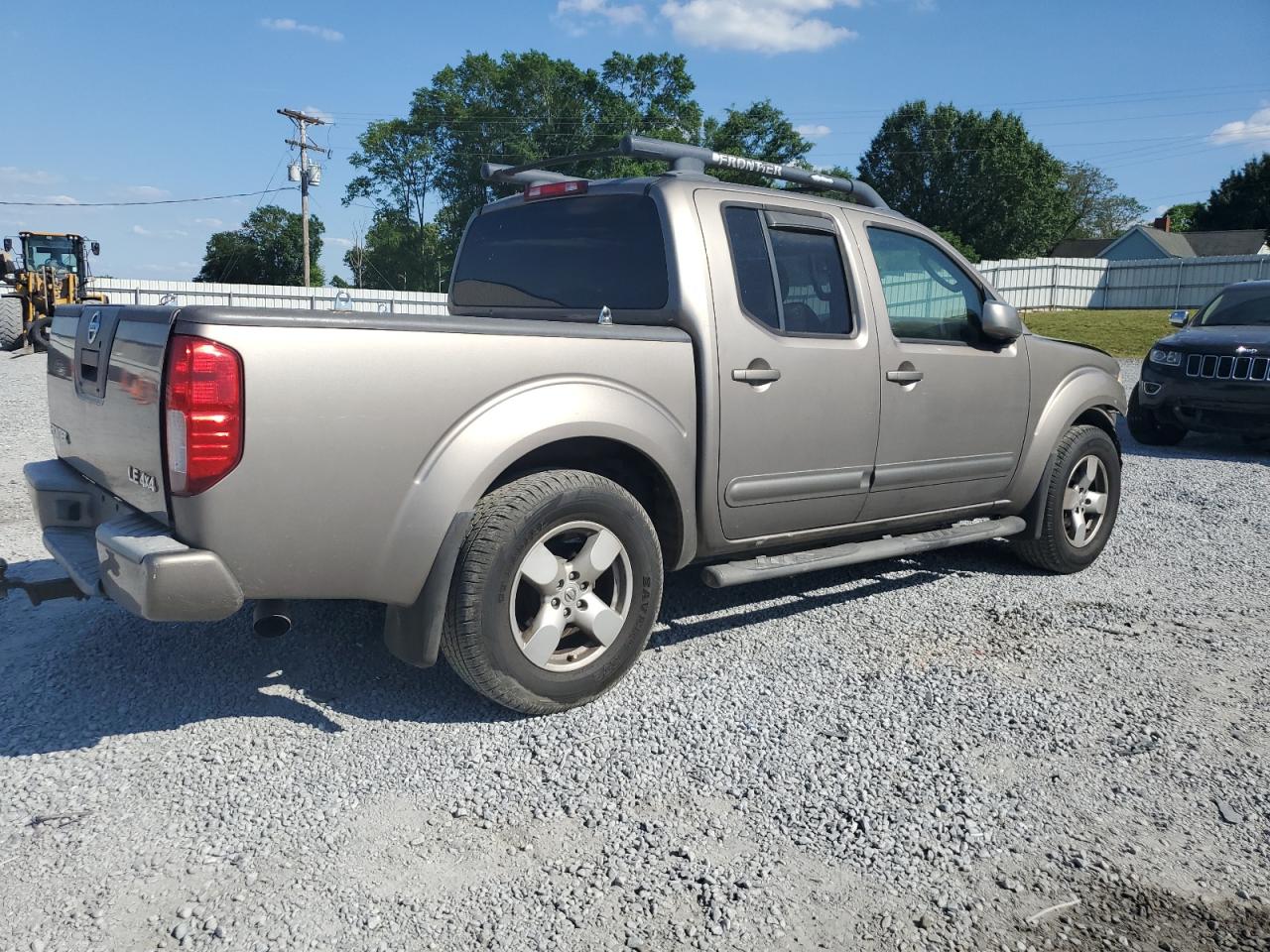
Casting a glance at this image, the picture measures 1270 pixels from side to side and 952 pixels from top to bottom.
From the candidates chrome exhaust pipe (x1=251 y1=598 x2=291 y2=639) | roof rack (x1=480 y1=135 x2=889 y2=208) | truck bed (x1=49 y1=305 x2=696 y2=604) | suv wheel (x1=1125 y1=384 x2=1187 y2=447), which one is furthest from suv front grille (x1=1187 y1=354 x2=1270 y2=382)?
chrome exhaust pipe (x1=251 y1=598 x2=291 y2=639)

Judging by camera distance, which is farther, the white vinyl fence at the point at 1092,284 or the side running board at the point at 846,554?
the white vinyl fence at the point at 1092,284

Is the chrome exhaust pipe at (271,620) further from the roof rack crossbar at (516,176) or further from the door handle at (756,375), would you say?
the roof rack crossbar at (516,176)

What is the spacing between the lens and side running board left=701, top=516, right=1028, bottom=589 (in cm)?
399

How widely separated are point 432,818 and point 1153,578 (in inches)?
176

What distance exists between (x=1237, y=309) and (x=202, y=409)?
1097 cm

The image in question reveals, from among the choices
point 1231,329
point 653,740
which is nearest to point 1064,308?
point 1231,329

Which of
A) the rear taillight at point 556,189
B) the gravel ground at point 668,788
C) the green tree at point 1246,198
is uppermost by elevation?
the green tree at point 1246,198

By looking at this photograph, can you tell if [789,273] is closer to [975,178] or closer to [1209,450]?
[1209,450]

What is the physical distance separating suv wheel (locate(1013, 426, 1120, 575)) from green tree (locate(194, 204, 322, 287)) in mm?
61459

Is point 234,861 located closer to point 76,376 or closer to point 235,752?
point 235,752

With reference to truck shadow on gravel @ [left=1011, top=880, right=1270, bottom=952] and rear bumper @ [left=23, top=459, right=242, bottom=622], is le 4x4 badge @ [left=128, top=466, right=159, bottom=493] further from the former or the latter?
truck shadow on gravel @ [left=1011, top=880, right=1270, bottom=952]

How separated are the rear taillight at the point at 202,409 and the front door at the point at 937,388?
2783mm

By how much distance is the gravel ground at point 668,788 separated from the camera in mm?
2424

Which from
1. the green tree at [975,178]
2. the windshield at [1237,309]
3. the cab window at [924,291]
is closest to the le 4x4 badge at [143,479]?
the cab window at [924,291]
